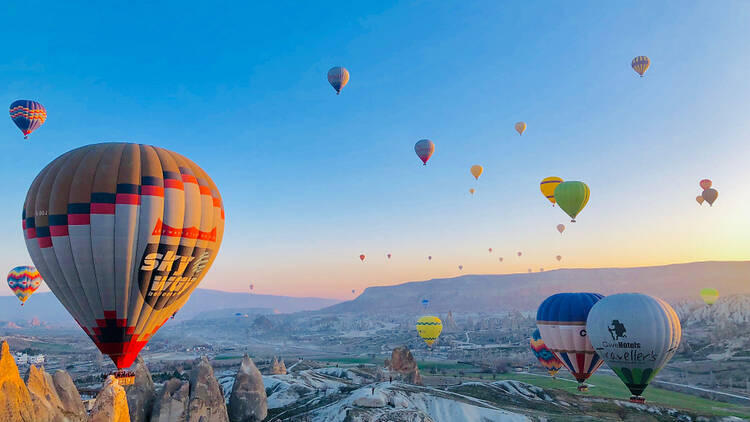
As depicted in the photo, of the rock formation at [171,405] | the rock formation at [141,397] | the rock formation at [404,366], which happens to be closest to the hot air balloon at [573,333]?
the rock formation at [404,366]

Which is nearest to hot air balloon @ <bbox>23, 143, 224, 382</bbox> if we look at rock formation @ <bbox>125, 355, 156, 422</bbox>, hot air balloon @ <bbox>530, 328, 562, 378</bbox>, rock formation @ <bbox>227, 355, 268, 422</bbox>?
rock formation @ <bbox>125, 355, 156, 422</bbox>

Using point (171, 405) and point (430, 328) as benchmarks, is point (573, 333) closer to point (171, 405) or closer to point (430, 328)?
point (171, 405)

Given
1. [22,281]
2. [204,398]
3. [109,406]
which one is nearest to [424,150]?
[204,398]

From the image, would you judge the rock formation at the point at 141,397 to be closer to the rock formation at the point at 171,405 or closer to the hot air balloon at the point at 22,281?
the rock formation at the point at 171,405

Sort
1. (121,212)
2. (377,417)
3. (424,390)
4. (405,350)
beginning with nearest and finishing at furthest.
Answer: (121,212) → (377,417) → (424,390) → (405,350)

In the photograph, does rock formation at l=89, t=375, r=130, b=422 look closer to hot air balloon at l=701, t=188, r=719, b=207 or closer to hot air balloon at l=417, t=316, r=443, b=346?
hot air balloon at l=417, t=316, r=443, b=346

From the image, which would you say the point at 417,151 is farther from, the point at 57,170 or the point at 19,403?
the point at 19,403

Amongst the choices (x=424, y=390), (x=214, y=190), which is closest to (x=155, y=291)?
(x=214, y=190)
